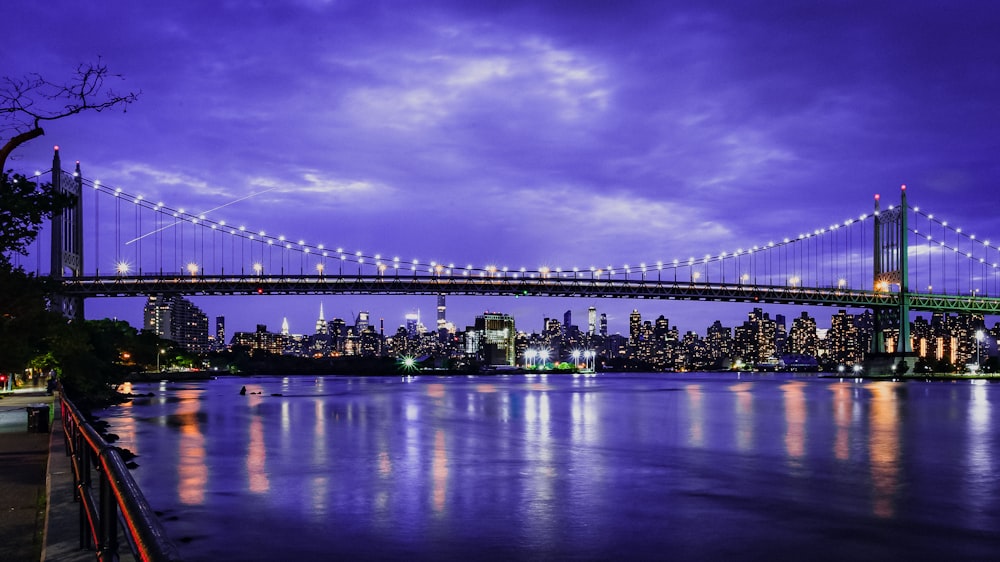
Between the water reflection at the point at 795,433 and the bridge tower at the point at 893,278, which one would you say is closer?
the water reflection at the point at 795,433

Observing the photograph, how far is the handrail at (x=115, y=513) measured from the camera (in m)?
3.66

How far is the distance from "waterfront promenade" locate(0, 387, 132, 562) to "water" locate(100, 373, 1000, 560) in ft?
7.60

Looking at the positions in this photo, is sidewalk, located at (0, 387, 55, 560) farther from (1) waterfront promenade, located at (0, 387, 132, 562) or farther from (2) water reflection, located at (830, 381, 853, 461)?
(2) water reflection, located at (830, 381, 853, 461)

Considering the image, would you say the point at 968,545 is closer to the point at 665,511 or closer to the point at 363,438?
the point at 665,511

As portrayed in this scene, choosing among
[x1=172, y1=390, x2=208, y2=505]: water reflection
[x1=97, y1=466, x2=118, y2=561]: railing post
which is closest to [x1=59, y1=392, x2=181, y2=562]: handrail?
[x1=97, y1=466, x2=118, y2=561]: railing post

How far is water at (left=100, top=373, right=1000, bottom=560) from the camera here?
46.1ft

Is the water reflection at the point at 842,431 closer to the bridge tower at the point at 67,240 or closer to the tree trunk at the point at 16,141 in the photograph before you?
the tree trunk at the point at 16,141

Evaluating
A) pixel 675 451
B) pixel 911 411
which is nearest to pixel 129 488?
pixel 675 451

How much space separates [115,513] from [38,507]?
568 cm

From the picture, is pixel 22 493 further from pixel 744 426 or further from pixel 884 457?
pixel 744 426

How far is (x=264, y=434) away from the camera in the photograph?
34969 mm

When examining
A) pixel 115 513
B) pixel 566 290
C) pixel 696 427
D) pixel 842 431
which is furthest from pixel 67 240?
pixel 115 513

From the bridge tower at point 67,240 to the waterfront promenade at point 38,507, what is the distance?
71.4 m

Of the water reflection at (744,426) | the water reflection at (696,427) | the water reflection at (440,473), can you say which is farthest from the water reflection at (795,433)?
the water reflection at (440,473)
